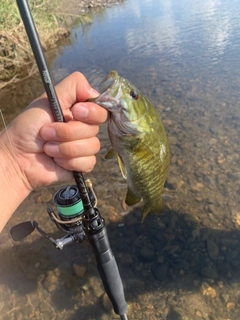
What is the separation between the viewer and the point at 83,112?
171 centimetres

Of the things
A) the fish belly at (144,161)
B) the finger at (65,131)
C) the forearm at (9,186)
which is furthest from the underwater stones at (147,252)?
the finger at (65,131)

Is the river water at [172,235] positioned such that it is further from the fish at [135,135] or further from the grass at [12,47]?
the grass at [12,47]

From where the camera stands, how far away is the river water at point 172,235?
10.5ft

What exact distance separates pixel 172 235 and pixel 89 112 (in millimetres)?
2407

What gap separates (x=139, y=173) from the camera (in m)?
2.03

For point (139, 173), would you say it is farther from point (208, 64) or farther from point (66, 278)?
point (208, 64)

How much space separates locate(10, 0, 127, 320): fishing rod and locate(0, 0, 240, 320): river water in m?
0.91

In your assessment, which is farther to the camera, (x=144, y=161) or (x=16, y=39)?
(x=16, y=39)

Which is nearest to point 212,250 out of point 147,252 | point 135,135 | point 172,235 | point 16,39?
point 172,235

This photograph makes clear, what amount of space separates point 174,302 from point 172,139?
271 cm

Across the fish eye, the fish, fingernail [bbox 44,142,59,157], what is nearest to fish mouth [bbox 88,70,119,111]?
the fish

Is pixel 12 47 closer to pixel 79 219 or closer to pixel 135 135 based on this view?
pixel 79 219

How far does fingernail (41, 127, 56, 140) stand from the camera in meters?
1.77

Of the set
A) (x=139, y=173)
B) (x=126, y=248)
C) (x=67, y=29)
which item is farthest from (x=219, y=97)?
(x=67, y=29)
